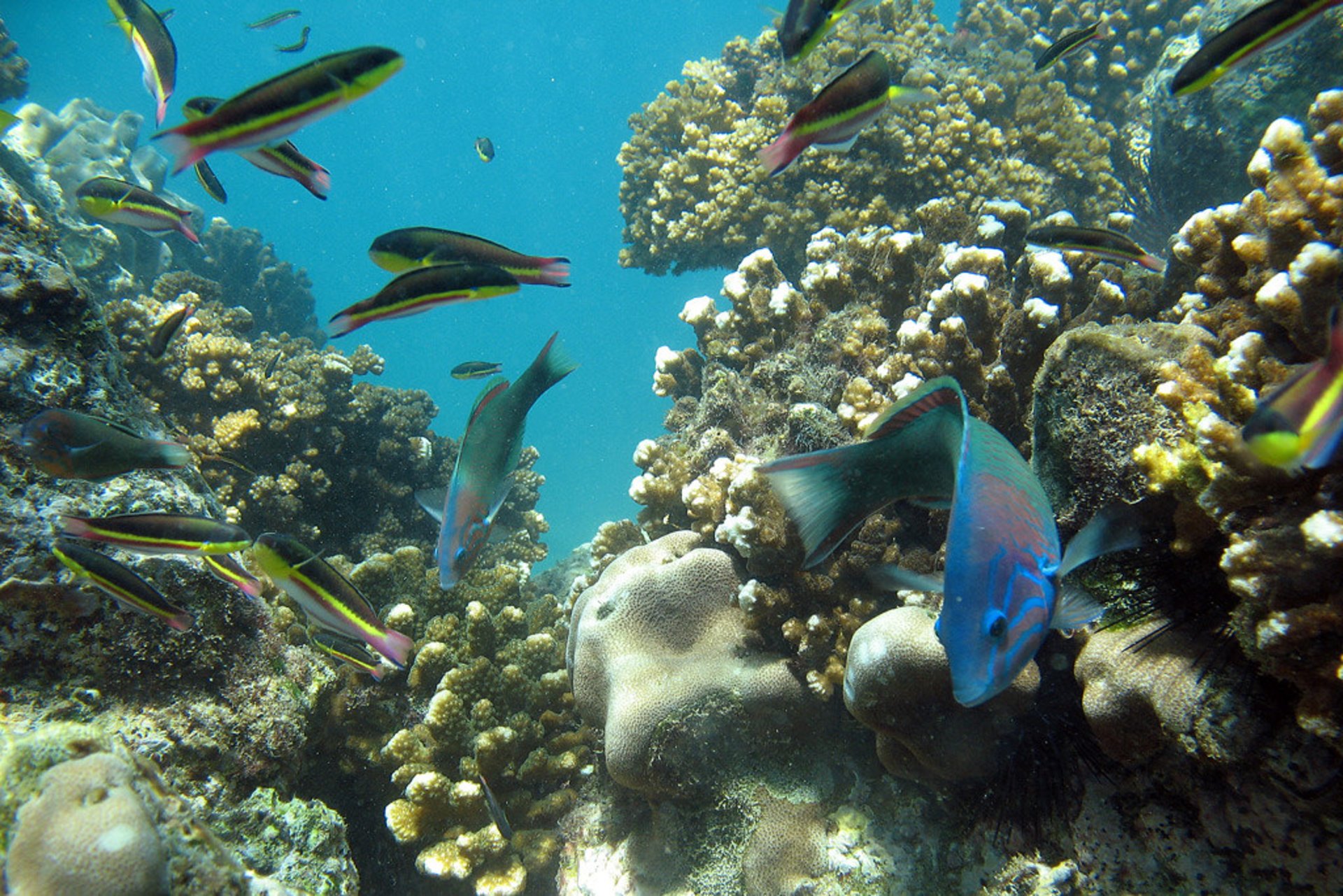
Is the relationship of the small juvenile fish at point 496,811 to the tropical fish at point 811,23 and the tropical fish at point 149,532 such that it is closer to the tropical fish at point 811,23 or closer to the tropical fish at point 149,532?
the tropical fish at point 149,532

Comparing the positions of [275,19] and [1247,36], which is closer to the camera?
[1247,36]

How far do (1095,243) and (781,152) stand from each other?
6.51 feet

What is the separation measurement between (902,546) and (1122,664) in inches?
50.2

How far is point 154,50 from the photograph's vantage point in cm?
295

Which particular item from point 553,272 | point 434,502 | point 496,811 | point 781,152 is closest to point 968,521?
point 553,272

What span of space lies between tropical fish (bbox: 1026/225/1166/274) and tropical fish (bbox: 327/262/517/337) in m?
3.09

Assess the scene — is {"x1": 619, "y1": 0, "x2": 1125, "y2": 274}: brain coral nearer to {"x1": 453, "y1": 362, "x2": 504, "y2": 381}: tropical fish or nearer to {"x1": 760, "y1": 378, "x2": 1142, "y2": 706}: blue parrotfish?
{"x1": 453, "y1": 362, "x2": 504, "y2": 381}: tropical fish

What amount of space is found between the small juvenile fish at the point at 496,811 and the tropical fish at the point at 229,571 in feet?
5.52

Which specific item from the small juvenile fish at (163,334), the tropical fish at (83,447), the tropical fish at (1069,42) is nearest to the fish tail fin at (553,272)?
the tropical fish at (83,447)

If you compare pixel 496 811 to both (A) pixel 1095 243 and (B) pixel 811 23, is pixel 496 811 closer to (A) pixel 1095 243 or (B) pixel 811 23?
(B) pixel 811 23

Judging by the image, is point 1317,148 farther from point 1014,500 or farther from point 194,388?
point 194,388

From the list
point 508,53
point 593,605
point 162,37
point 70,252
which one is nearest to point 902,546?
point 593,605

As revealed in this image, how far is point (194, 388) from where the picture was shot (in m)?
6.57

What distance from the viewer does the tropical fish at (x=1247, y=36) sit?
88.5 inches
